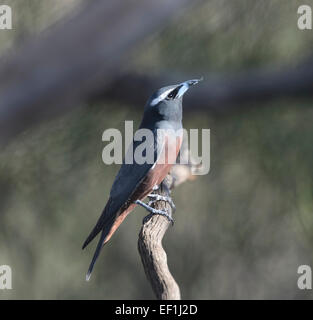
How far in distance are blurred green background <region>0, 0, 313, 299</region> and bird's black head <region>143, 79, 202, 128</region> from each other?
6.3 inches

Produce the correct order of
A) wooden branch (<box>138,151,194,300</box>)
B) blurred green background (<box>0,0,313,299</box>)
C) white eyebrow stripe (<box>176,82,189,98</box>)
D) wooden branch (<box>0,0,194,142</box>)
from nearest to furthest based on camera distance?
wooden branch (<box>0,0,194,142</box>)
wooden branch (<box>138,151,194,300</box>)
white eyebrow stripe (<box>176,82,189,98</box>)
blurred green background (<box>0,0,313,299</box>)

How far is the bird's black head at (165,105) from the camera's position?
115 centimetres

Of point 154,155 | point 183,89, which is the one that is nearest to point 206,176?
point 154,155

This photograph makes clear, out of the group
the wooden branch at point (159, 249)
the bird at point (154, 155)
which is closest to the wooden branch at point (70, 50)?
the wooden branch at point (159, 249)

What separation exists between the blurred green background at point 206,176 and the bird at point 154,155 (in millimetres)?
164

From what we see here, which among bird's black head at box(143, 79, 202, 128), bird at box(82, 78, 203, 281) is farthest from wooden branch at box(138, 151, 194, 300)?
bird's black head at box(143, 79, 202, 128)

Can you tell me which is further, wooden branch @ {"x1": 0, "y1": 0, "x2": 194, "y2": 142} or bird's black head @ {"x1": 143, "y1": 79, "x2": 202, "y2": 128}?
bird's black head @ {"x1": 143, "y1": 79, "x2": 202, "y2": 128}

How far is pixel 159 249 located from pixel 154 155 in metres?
0.26

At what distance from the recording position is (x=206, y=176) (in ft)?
4.69

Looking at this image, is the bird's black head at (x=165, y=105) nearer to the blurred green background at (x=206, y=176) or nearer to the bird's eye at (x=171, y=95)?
the bird's eye at (x=171, y=95)

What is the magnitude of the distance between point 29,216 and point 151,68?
51 centimetres

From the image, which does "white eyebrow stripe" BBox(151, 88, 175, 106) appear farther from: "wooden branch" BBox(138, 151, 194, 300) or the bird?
"wooden branch" BBox(138, 151, 194, 300)

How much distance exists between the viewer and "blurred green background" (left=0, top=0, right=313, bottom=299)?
128cm
